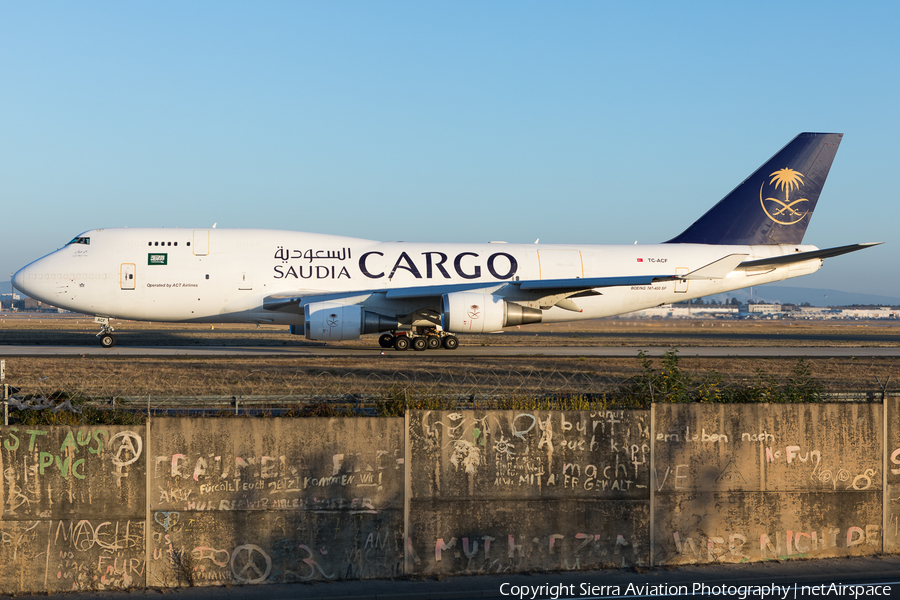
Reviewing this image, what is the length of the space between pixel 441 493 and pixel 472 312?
16672 millimetres

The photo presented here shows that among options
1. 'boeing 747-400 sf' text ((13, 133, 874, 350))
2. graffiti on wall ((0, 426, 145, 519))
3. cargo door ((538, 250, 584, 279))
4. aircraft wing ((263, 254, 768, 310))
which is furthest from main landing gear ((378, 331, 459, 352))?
graffiti on wall ((0, 426, 145, 519))

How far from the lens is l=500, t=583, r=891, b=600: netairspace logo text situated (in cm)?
786

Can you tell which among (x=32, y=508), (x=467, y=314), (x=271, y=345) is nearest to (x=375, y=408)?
(x=32, y=508)

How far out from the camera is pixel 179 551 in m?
8.41

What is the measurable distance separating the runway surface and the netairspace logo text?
55.2 feet

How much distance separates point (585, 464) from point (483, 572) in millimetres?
1903

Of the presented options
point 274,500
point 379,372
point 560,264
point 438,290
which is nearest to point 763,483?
point 274,500

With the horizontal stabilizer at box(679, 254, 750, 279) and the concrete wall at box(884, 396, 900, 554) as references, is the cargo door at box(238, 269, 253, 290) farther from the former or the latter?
the concrete wall at box(884, 396, 900, 554)

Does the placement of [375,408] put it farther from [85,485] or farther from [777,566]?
[777,566]

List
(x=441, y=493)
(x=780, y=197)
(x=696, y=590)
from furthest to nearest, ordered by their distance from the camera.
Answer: (x=780, y=197) → (x=441, y=493) → (x=696, y=590)

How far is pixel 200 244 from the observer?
26.4 meters

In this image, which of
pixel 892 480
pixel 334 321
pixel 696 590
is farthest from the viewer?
pixel 334 321

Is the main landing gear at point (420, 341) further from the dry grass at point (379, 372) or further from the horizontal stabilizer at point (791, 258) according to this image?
the horizontal stabilizer at point (791, 258)

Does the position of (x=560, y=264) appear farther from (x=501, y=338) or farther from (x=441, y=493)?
(x=441, y=493)
